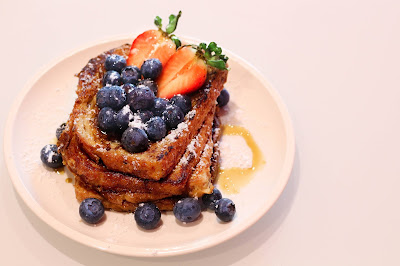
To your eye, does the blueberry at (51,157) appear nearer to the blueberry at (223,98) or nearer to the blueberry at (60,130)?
the blueberry at (60,130)

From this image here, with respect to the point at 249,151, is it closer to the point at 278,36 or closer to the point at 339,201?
the point at 339,201

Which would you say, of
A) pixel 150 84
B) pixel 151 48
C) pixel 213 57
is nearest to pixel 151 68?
pixel 150 84

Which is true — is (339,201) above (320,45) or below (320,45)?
below

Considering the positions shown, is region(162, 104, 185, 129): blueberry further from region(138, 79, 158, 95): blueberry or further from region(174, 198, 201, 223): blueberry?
region(174, 198, 201, 223): blueberry

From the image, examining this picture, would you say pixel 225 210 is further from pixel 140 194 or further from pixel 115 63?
pixel 115 63

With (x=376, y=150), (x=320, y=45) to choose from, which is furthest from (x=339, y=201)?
(x=320, y=45)
